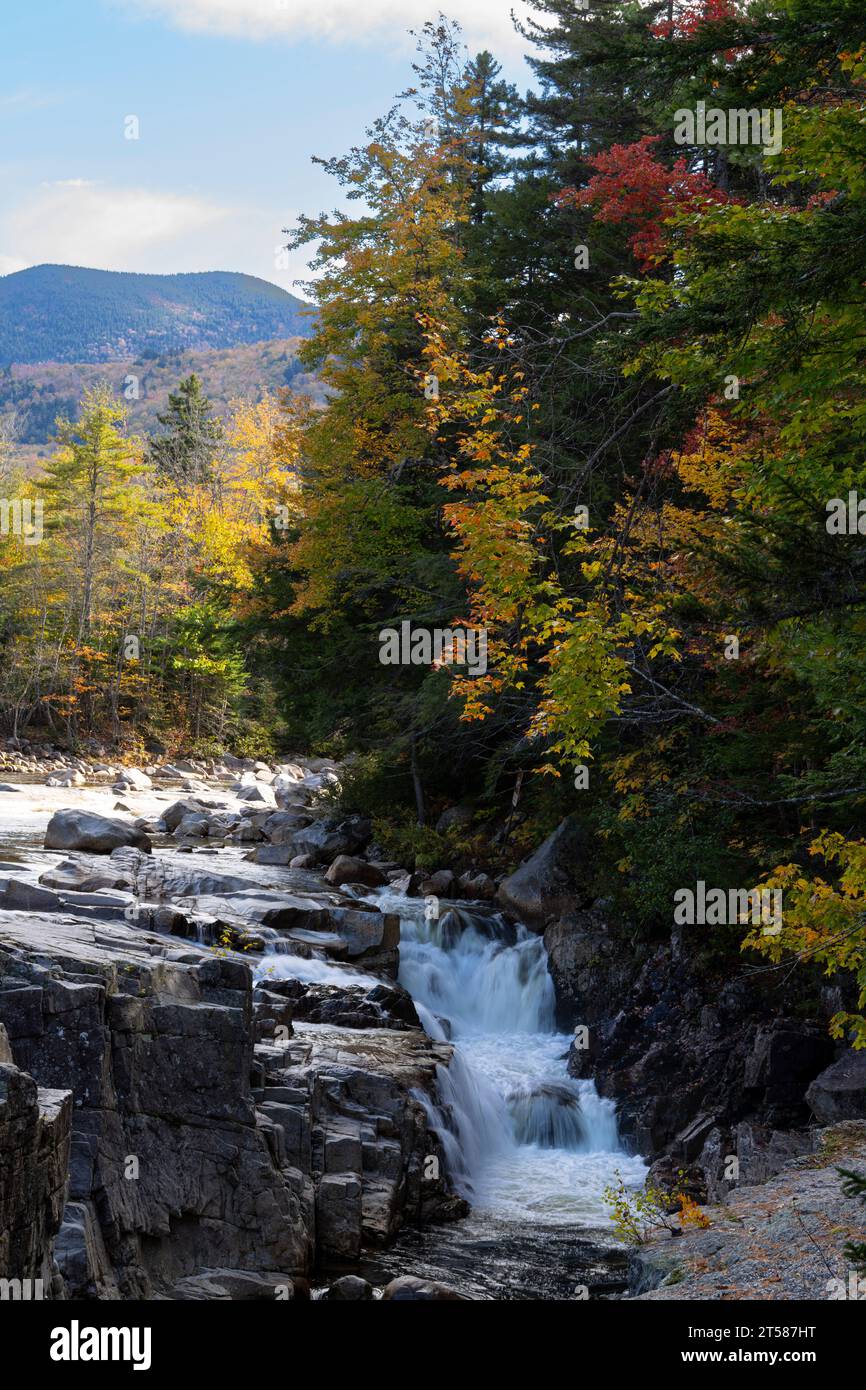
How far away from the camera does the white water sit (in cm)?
1178

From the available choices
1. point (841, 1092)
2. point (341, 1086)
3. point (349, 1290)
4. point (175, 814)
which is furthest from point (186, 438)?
point (349, 1290)

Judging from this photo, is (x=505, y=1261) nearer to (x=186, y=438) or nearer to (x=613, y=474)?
(x=613, y=474)

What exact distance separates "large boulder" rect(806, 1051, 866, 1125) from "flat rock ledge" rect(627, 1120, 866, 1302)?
169 cm

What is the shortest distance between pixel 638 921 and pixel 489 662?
14.5ft

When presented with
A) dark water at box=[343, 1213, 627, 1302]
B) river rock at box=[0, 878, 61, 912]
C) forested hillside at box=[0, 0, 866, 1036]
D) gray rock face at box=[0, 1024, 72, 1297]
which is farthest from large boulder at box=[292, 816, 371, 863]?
gray rock face at box=[0, 1024, 72, 1297]

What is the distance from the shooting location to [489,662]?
1677 cm

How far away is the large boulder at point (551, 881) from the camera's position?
Answer: 695 inches

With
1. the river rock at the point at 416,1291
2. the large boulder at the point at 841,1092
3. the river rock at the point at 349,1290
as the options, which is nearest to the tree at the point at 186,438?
the large boulder at the point at 841,1092

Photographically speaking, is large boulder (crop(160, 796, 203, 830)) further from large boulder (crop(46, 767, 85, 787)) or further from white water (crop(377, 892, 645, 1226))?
white water (crop(377, 892, 645, 1226))

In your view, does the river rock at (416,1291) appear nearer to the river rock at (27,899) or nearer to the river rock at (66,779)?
the river rock at (27,899)

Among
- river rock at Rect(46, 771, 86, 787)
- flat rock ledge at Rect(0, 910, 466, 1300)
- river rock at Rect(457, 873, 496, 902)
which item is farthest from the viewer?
river rock at Rect(46, 771, 86, 787)

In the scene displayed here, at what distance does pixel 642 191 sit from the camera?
569 inches
